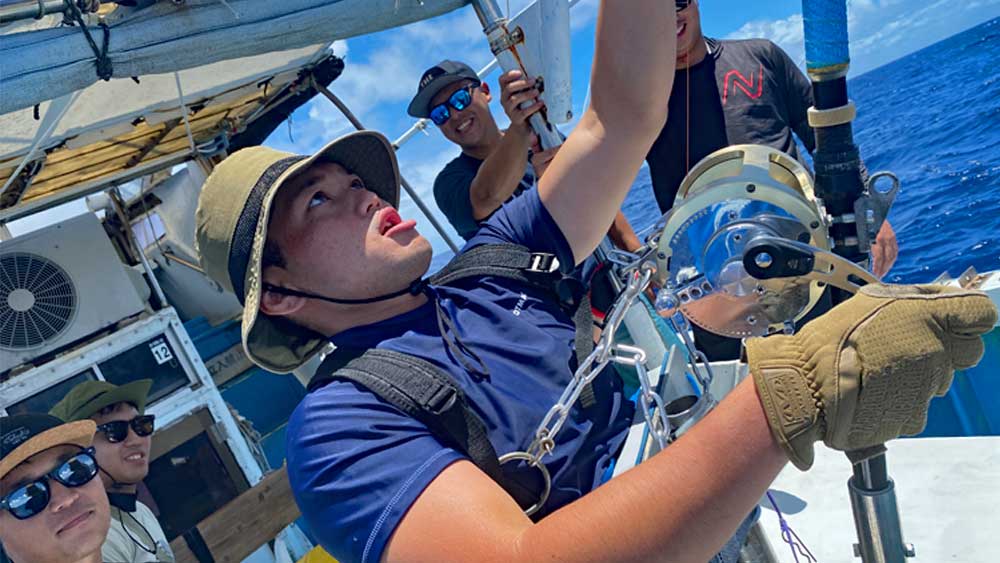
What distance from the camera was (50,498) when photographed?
8.23ft

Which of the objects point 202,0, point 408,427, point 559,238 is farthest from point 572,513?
point 202,0

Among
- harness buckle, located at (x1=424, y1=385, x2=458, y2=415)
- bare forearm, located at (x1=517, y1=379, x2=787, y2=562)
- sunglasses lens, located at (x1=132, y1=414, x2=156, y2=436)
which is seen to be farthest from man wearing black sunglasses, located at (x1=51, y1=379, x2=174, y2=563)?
bare forearm, located at (x1=517, y1=379, x2=787, y2=562)

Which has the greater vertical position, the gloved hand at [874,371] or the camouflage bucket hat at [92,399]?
the gloved hand at [874,371]

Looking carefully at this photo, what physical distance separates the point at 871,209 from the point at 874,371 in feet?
1.97

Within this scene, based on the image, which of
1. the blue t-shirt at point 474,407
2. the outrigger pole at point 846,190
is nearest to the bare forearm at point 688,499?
the blue t-shirt at point 474,407

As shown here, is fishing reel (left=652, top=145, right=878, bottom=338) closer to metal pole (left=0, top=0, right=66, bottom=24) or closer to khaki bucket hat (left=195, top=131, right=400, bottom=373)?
khaki bucket hat (left=195, top=131, right=400, bottom=373)

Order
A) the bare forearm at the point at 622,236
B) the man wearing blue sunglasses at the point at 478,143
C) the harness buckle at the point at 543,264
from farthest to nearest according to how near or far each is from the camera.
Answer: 1. the bare forearm at the point at 622,236
2. the man wearing blue sunglasses at the point at 478,143
3. the harness buckle at the point at 543,264

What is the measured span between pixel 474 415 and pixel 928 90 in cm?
2283

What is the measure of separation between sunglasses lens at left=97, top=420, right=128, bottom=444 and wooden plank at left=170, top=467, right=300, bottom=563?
2.62 feet

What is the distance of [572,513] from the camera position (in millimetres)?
944

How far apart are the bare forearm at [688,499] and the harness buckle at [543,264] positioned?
92 centimetres

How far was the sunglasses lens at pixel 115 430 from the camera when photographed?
13.0 ft

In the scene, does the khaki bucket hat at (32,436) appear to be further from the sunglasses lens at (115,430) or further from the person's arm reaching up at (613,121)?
the person's arm reaching up at (613,121)

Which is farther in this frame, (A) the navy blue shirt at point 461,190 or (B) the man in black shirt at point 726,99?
(A) the navy blue shirt at point 461,190
